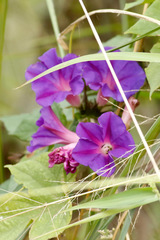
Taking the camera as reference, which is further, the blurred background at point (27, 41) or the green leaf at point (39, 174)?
the blurred background at point (27, 41)

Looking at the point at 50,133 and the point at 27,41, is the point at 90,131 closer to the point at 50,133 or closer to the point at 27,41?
the point at 50,133

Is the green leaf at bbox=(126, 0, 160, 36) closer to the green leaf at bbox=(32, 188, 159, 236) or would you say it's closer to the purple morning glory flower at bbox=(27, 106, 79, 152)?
the purple morning glory flower at bbox=(27, 106, 79, 152)

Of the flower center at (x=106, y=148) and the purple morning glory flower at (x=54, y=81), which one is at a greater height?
the purple morning glory flower at (x=54, y=81)

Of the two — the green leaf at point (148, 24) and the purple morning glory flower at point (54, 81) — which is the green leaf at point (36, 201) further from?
the green leaf at point (148, 24)

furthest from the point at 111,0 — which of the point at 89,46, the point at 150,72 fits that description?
the point at 150,72

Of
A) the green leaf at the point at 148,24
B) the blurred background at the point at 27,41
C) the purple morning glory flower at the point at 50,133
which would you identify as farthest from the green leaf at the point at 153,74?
the blurred background at the point at 27,41

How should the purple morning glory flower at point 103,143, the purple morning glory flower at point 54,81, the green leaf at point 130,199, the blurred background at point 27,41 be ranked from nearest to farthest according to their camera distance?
the green leaf at point 130,199, the purple morning glory flower at point 103,143, the purple morning glory flower at point 54,81, the blurred background at point 27,41
